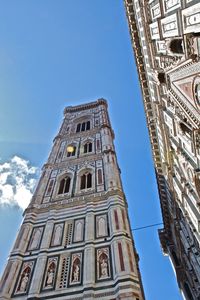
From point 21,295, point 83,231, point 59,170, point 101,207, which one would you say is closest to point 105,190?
point 101,207

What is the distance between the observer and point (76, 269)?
35.2 ft

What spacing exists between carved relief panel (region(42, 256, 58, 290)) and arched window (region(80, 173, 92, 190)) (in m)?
5.69

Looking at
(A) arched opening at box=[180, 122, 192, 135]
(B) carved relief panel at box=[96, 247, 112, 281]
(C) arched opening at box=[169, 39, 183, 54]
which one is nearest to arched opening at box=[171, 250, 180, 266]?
(B) carved relief panel at box=[96, 247, 112, 281]

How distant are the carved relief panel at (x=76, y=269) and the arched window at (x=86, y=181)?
18.4 ft

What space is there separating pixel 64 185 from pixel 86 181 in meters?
1.36

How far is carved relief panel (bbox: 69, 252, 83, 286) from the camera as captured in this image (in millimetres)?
10180

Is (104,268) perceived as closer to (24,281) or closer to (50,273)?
(50,273)

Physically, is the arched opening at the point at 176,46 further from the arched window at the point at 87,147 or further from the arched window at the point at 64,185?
the arched window at the point at 87,147

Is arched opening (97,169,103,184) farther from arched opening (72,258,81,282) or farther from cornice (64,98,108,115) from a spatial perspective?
cornice (64,98,108,115)

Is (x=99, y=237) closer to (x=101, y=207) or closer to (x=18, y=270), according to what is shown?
(x=101, y=207)

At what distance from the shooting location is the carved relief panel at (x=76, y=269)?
33.4 ft

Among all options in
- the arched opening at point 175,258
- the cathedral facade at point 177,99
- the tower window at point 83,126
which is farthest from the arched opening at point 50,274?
the tower window at point 83,126

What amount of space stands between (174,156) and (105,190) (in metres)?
4.16

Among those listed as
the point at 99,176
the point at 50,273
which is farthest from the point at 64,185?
the point at 50,273
